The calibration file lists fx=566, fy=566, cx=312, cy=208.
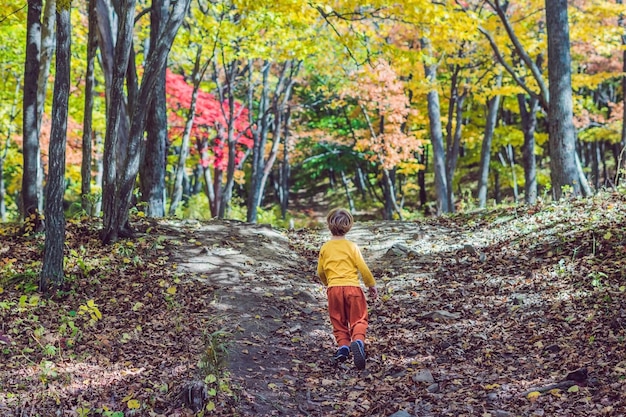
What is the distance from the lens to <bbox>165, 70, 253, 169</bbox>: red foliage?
18.6 meters

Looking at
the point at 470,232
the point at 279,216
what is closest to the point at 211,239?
the point at 470,232

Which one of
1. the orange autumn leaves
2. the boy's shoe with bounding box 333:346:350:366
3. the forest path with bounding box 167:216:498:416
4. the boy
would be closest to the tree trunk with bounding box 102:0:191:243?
the forest path with bounding box 167:216:498:416

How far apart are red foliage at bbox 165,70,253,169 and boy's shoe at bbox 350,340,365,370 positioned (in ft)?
44.2

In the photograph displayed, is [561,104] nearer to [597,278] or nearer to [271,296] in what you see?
[597,278]

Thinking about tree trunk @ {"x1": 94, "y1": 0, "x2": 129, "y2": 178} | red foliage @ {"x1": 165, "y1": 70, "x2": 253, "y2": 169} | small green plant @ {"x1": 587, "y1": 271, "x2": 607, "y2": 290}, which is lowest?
small green plant @ {"x1": 587, "y1": 271, "x2": 607, "y2": 290}

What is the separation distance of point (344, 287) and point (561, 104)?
23.4 ft

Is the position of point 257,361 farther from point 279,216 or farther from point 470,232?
point 279,216

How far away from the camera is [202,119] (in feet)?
64.5

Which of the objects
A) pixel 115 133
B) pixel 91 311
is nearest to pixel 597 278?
pixel 91 311

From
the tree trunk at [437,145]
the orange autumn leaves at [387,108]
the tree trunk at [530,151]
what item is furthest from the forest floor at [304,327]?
the orange autumn leaves at [387,108]

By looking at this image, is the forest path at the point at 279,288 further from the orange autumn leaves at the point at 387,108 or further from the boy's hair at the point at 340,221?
the orange autumn leaves at the point at 387,108

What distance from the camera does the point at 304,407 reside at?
4652 mm

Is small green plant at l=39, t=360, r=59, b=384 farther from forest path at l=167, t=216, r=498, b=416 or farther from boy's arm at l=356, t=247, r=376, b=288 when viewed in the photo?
boy's arm at l=356, t=247, r=376, b=288

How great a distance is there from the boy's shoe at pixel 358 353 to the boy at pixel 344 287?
100 mm
